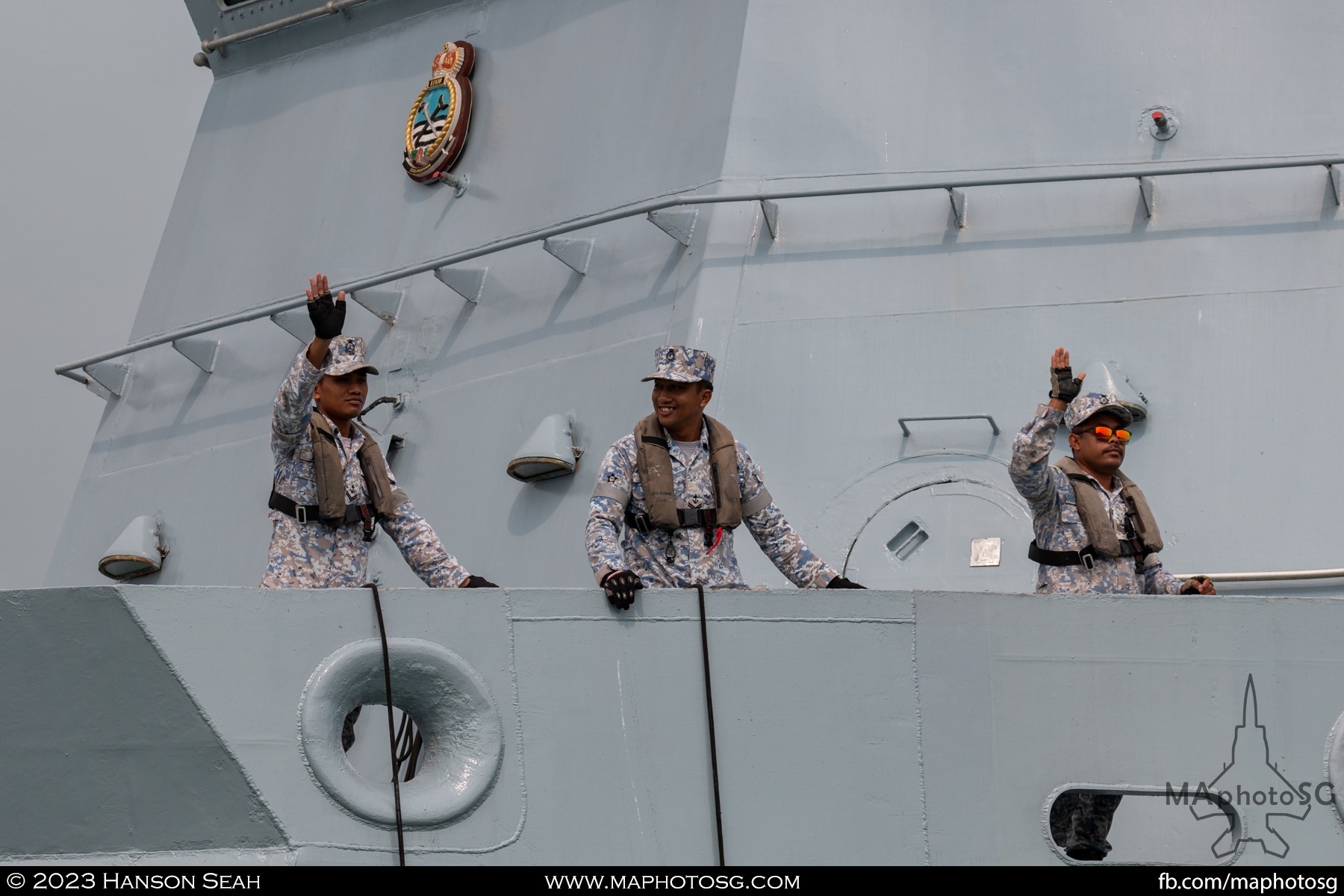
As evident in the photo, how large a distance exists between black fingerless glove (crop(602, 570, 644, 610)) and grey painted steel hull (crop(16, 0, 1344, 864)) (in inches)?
4.1

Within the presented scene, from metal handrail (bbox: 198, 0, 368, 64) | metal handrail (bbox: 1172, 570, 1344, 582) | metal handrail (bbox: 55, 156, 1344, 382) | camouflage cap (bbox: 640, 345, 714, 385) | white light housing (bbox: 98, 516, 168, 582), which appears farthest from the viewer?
metal handrail (bbox: 198, 0, 368, 64)

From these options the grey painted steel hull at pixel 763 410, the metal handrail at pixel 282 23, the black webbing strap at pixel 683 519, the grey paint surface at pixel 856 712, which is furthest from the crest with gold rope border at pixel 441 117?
the grey paint surface at pixel 856 712

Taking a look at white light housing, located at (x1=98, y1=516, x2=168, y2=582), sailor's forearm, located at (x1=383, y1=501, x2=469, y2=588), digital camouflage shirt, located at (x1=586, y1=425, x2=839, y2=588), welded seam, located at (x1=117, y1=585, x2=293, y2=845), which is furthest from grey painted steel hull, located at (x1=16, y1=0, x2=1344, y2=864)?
sailor's forearm, located at (x1=383, y1=501, x2=469, y2=588)

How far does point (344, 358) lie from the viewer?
205 inches

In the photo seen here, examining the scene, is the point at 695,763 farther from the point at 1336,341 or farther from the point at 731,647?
the point at 1336,341

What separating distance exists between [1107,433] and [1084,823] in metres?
1.19

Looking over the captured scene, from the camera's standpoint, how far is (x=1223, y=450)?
6172 millimetres

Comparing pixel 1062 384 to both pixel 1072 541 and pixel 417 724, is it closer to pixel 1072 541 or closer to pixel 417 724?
pixel 1072 541

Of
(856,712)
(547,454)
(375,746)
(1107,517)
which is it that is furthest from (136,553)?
(1107,517)

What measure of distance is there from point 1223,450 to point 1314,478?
1.00 feet

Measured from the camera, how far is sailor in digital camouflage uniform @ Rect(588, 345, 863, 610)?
505cm

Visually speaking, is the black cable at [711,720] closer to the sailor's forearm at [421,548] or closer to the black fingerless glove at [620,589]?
the black fingerless glove at [620,589]

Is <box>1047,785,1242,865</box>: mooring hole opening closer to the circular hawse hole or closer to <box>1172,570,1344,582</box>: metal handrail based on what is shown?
<box>1172,570,1344,582</box>: metal handrail

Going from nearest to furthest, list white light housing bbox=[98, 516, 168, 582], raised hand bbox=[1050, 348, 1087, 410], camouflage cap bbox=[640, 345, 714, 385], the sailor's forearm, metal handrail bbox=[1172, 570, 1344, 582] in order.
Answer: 1. raised hand bbox=[1050, 348, 1087, 410]
2. camouflage cap bbox=[640, 345, 714, 385]
3. the sailor's forearm
4. metal handrail bbox=[1172, 570, 1344, 582]
5. white light housing bbox=[98, 516, 168, 582]
